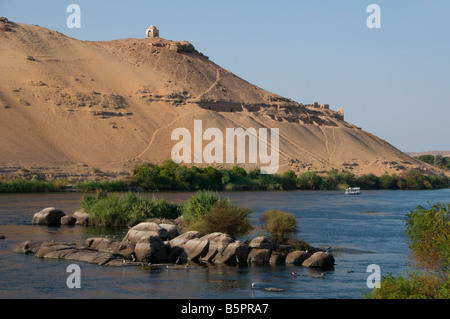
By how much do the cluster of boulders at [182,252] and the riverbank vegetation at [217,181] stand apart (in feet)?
98.3

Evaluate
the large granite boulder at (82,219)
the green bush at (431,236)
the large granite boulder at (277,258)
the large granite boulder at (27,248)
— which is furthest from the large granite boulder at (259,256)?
the large granite boulder at (82,219)

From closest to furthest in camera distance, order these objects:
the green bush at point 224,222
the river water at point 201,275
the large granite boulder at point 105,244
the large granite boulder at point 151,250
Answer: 1. the river water at point 201,275
2. the large granite boulder at point 151,250
3. the large granite boulder at point 105,244
4. the green bush at point 224,222

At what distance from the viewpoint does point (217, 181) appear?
192 ft

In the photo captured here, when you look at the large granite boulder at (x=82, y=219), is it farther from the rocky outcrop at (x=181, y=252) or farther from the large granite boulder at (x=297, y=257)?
the large granite boulder at (x=297, y=257)

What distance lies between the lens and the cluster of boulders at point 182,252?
18.3m

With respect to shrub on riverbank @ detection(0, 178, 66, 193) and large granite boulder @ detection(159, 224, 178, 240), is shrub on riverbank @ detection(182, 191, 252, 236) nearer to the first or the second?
large granite boulder @ detection(159, 224, 178, 240)

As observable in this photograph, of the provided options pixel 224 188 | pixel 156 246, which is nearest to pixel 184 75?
pixel 224 188

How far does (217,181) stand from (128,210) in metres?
30.9

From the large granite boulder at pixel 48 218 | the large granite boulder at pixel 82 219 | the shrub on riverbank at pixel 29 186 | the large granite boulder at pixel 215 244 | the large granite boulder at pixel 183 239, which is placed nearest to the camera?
the large granite boulder at pixel 215 244

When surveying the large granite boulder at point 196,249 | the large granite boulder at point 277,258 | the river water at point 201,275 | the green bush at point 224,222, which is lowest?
the river water at point 201,275

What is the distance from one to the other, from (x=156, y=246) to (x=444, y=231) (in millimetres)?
8850

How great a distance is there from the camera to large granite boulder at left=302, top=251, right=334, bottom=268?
1797 cm

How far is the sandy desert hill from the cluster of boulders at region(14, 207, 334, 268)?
37.7 m
